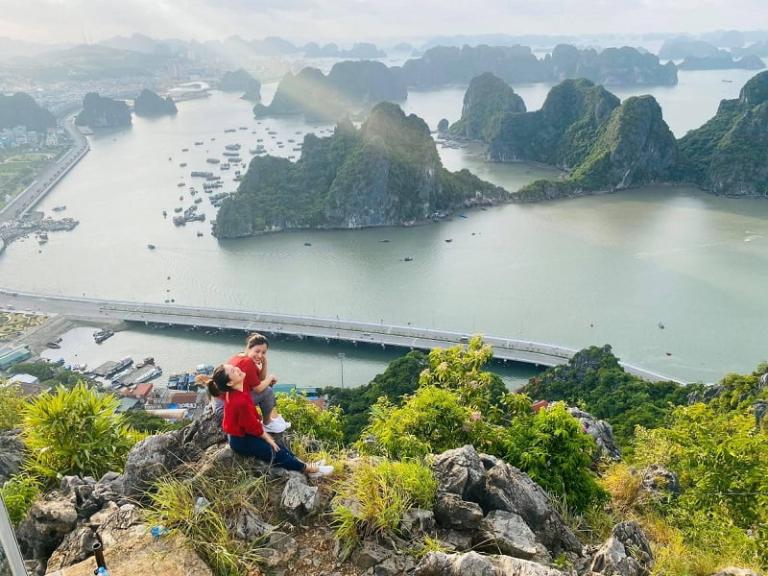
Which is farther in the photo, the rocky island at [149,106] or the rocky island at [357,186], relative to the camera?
the rocky island at [149,106]

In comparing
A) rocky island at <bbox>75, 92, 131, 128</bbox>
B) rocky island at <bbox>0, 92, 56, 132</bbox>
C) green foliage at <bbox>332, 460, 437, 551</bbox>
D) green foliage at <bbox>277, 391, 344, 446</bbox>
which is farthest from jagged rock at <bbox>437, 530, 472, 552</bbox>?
Result: rocky island at <bbox>75, 92, 131, 128</bbox>

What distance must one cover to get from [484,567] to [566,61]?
137368mm

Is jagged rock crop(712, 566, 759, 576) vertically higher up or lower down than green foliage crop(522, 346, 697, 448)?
higher up

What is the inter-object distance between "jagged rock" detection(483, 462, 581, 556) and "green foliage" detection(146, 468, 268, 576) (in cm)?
157

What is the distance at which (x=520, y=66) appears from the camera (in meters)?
123

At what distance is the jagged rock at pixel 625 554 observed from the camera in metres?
3.50

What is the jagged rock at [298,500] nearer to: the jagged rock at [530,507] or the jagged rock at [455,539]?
the jagged rock at [455,539]

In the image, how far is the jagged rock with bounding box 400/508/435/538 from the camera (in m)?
3.29

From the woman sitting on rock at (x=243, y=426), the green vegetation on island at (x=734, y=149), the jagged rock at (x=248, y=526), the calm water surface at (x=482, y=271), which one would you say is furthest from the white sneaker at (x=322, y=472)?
the green vegetation on island at (x=734, y=149)

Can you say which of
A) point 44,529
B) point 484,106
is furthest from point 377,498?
point 484,106

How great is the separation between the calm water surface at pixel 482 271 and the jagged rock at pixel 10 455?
16645mm

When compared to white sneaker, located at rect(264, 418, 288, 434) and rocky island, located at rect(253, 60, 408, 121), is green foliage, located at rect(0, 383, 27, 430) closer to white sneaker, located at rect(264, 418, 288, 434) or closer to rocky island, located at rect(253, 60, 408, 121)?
white sneaker, located at rect(264, 418, 288, 434)

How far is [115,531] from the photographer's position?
11.0ft

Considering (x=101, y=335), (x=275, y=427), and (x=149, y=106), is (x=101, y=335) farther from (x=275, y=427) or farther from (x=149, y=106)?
(x=149, y=106)
